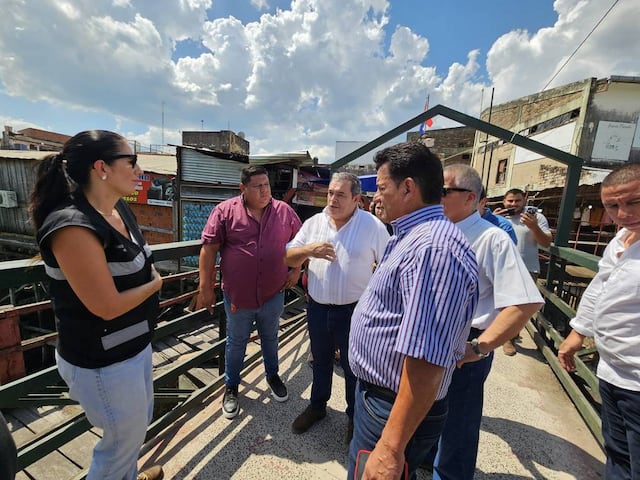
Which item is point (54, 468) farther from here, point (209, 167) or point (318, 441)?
point (209, 167)

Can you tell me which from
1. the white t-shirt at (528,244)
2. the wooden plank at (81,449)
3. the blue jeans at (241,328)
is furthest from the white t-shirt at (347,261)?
the wooden plank at (81,449)

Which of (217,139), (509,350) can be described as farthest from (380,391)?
(217,139)

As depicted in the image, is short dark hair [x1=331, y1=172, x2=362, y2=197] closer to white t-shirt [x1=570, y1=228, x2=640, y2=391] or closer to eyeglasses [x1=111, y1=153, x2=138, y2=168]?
eyeglasses [x1=111, y1=153, x2=138, y2=168]

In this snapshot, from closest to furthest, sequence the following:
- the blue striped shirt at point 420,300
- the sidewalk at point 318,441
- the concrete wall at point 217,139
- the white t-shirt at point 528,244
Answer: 1. the blue striped shirt at point 420,300
2. the sidewalk at point 318,441
3. the white t-shirt at point 528,244
4. the concrete wall at point 217,139

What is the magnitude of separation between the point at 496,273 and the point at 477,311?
9.5 inches

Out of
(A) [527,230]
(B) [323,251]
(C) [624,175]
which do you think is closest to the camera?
(C) [624,175]

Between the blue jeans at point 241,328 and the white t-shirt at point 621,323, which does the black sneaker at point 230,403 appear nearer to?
the blue jeans at point 241,328

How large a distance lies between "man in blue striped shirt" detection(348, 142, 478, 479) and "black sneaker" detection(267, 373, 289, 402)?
1.28 m

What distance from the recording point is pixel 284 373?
2.88 meters

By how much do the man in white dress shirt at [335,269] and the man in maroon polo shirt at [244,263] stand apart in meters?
0.19

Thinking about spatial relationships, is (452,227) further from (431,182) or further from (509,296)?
(509,296)

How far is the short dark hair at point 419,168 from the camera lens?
110 centimetres

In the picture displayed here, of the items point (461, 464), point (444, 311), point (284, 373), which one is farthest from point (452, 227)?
point (284, 373)

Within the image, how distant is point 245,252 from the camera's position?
227cm
